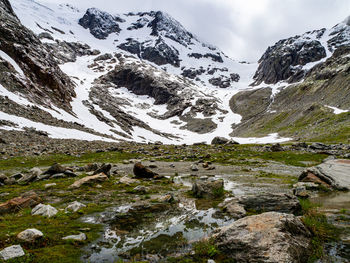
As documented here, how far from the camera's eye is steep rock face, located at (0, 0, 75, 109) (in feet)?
263

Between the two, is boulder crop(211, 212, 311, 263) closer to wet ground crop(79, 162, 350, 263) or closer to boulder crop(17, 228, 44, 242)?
wet ground crop(79, 162, 350, 263)

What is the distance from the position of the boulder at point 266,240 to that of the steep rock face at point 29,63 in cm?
8758

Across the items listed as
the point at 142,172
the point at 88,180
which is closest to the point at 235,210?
the point at 88,180

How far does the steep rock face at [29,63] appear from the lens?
80.1 meters

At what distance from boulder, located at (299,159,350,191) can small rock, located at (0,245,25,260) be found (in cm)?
2118

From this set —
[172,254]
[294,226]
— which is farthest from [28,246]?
[294,226]

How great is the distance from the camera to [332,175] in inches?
736

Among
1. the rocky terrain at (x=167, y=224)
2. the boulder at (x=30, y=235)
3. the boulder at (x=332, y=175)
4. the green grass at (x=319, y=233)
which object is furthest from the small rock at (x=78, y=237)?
the boulder at (x=332, y=175)

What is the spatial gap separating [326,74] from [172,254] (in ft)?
682

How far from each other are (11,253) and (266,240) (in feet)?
27.5

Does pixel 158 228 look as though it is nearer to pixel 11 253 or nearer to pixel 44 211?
pixel 11 253

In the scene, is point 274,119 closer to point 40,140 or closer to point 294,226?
point 40,140

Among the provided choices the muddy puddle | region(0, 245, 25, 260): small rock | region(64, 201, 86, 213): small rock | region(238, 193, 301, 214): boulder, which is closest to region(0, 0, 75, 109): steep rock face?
region(64, 201, 86, 213): small rock

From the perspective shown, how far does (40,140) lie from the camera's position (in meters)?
41.9
